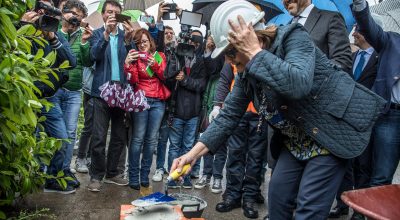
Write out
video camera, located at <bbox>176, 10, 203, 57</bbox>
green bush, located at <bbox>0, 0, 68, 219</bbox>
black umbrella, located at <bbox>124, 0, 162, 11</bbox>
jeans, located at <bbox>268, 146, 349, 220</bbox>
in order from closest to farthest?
green bush, located at <bbox>0, 0, 68, 219</bbox>
jeans, located at <bbox>268, 146, 349, 220</bbox>
video camera, located at <bbox>176, 10, 203, 57</bbox>
black umbrella, located at <bbox>124, 0, 162, 11</bbox>

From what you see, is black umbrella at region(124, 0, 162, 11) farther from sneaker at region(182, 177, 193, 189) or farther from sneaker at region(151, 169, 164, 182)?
sneaker at region(182, 177, 193, 189)

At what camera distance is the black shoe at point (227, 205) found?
14.3 ft

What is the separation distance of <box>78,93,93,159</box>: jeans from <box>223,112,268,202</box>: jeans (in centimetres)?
190

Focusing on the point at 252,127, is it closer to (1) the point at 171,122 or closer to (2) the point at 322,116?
(1) the point at 171,122

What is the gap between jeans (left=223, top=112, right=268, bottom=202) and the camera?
4355 mm

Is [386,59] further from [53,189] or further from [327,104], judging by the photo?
[53,189]

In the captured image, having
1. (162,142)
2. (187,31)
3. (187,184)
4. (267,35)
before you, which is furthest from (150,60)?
(267,35)

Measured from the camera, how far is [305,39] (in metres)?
2.13

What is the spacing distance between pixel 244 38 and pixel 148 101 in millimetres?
3077

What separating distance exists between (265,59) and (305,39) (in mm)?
337

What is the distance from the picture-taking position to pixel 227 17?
2.16 meters

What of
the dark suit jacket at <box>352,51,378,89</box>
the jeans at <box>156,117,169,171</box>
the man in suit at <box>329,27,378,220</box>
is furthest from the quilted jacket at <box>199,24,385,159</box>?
the jeans at <box>156,117,169,171</box>

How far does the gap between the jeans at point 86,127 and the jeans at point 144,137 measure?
0.71 metres

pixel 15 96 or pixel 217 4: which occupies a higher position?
pixel 217 4
